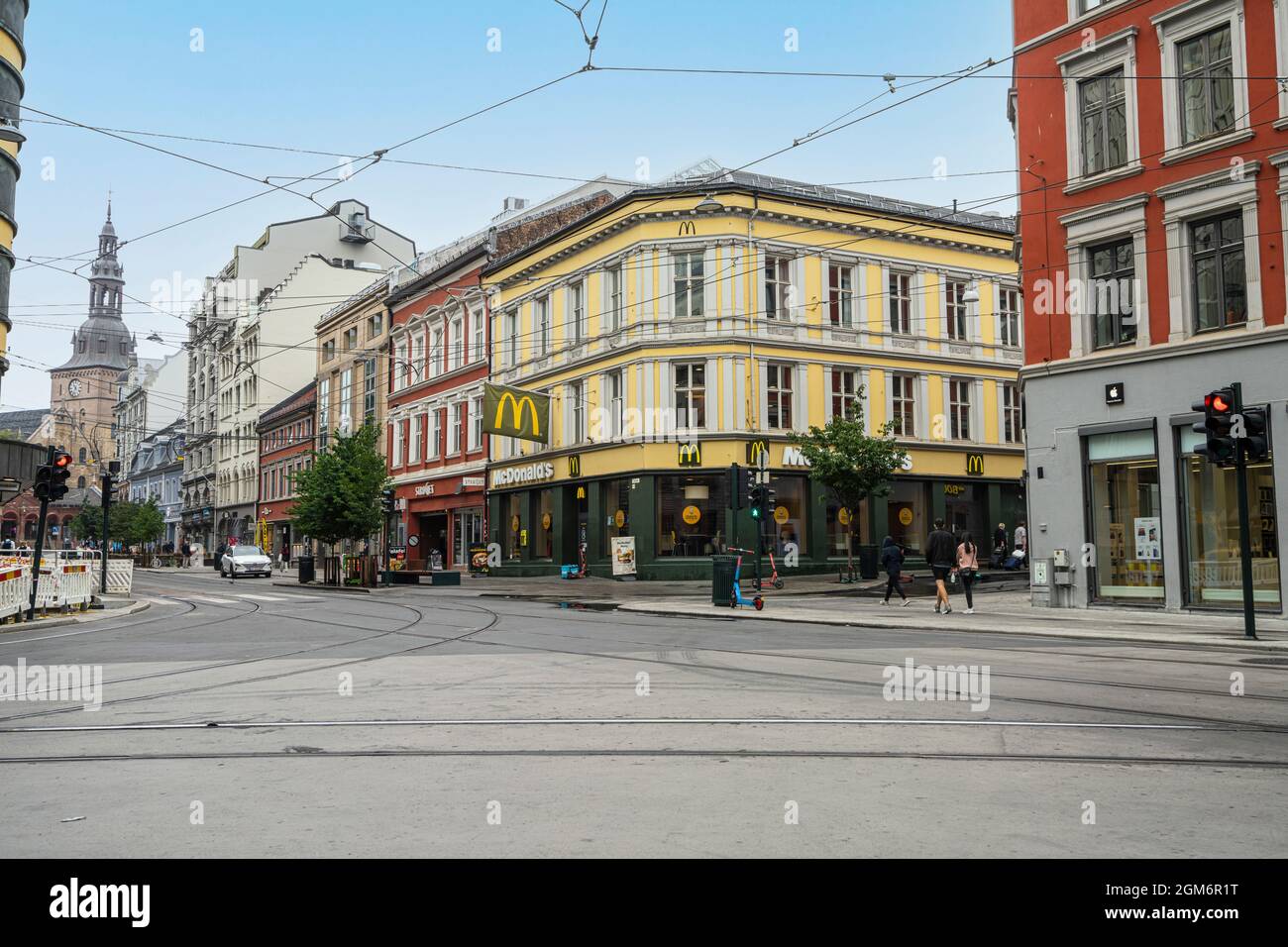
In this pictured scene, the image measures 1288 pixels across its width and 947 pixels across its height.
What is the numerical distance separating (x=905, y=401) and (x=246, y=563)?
3115 cm

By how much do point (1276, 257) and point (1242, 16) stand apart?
15.2 ft

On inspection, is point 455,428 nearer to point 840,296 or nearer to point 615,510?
point 615,510

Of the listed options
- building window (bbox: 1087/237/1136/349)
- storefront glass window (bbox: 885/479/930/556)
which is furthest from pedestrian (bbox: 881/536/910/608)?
storefront glass window (bbox: 885/479/930/556)

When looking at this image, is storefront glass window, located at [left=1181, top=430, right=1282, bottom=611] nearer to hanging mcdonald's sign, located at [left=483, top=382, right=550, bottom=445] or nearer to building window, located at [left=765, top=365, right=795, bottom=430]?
building window, located at [left=765, top=365, right=795, bottom=430]

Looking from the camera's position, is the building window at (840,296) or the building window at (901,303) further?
the building window at (901,303)

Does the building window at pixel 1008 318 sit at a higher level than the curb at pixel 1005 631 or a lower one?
higher

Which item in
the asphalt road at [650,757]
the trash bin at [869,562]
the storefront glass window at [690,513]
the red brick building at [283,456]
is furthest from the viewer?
the red brick building at [283,456]

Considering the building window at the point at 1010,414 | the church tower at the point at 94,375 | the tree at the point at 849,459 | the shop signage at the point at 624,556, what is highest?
the church tower at the point at 94,375

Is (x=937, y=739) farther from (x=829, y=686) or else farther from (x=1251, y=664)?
(x=1251, y=664)

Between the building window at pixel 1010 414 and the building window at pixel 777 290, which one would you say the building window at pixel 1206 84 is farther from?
the building window at pixel 1010 414

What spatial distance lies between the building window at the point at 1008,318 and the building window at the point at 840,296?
711 centimetres

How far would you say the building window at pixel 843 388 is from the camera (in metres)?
37.8

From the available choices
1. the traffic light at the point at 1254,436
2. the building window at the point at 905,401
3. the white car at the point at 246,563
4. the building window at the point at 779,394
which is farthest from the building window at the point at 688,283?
the white car at the point at 246,563
